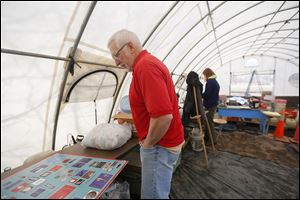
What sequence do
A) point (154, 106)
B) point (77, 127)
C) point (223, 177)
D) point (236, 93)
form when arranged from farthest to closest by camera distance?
point (236, 93) → point (223, 177) → point (77, 127) → point (154, 106)

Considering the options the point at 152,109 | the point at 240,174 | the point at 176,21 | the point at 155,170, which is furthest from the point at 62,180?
the point at 240,174

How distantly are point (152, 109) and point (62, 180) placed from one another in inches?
30.3

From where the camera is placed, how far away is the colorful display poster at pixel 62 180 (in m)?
0.88

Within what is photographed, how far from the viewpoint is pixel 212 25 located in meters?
3.70

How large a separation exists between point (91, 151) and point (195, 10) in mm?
2919

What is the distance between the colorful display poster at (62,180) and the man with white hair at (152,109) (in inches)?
11.8

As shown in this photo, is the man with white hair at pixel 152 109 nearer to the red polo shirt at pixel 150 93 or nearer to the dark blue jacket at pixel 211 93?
the red polo shirt at pixel 150 93

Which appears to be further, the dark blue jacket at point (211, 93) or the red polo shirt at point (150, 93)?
the dark blue jacket at point (211, 93)

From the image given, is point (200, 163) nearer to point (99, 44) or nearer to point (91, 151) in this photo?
point (91, 151)

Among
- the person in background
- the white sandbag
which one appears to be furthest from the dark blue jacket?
the white sandbag

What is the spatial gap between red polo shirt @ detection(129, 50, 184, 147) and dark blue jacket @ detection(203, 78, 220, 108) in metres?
2.74

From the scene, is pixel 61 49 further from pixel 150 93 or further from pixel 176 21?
pixel 176 21

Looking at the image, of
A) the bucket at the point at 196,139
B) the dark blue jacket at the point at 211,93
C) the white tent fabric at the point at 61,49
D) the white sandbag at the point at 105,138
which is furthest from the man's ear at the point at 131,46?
the bucket at the point at 196,139

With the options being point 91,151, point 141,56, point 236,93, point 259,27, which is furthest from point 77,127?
point 236,93
